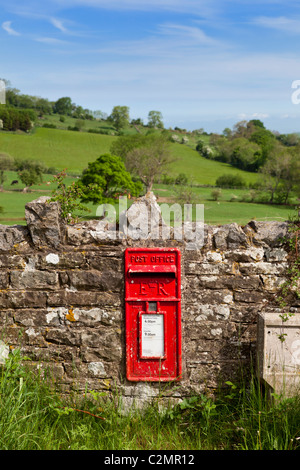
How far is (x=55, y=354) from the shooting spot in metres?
4.34

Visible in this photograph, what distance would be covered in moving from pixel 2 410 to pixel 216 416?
1.94 meters

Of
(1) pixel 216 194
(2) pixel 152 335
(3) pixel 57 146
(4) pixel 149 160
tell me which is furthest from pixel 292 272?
(3) pixel 57 146

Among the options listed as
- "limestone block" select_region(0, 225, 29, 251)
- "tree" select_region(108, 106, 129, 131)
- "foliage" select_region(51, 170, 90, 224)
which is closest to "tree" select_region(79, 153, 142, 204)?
"foliage" select_region(51, 170, 90, 224)

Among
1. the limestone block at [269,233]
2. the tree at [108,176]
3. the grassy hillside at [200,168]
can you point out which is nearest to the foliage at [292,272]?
the limestone block at [269,233]

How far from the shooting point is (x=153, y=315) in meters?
4.23

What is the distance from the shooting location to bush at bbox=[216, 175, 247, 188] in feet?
198

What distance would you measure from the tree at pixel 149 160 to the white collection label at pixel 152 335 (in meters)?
50.2

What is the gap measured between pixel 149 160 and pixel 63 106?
51293 mm

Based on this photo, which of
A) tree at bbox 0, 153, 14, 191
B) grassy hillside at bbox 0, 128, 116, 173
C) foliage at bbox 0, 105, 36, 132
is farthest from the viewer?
foliage at bbox 0, 105, 36, 132

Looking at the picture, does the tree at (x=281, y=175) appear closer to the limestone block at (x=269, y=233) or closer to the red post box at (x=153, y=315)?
the limestone block at (x=269, y=233)

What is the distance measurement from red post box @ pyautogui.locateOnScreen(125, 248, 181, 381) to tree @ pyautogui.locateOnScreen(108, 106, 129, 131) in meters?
92.3

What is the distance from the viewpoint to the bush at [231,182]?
6031cm

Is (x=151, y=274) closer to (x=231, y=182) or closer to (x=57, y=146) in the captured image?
(x=231, y=182)

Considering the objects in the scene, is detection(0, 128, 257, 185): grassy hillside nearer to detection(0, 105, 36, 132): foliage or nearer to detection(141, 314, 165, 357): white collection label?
detection(0, 105, 36, 132): foliage
